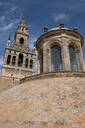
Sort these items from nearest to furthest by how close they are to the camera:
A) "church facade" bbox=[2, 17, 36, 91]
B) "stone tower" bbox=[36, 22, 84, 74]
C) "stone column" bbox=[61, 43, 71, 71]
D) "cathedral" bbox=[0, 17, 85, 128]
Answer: "cathedral" bbox=[0, 17, 85, 128]
"stone column" bbox=[61, 43, 71, 71]
"stone tower" bbox=[36, 22, 84, 74]
"church facade" bbox=[2, 17, 36, 91]

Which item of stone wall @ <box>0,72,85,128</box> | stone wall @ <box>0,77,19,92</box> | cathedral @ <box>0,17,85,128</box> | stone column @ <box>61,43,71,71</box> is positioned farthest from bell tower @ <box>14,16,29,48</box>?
stone wall @ <box>0,72,85,128</box>

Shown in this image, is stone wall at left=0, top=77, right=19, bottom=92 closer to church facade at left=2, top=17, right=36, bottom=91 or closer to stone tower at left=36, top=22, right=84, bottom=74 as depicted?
church facade at left=2, top=17, right=36, bottom=91

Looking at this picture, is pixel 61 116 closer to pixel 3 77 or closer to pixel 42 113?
pixel 42 113

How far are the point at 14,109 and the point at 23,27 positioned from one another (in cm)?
4850

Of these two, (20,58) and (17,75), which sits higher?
(20,58)

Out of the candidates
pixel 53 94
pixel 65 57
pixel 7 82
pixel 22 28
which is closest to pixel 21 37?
pixel 22 28

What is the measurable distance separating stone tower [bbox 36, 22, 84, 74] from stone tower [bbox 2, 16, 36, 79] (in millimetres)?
25601

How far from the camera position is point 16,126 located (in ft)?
14.8

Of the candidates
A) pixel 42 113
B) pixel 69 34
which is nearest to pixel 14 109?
pixel 42 113

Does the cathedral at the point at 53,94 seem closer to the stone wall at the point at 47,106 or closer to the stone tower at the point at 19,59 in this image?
the stone wall at the point at 47,106

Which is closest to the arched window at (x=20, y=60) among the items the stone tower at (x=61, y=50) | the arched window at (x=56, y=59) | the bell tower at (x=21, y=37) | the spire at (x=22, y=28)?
the bell tower at (x=21, y=37)

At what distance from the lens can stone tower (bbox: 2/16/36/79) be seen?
118 ft

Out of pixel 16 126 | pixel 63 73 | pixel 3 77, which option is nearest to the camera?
pixel 16 126

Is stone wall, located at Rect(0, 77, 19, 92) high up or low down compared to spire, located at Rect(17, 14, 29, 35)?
down
